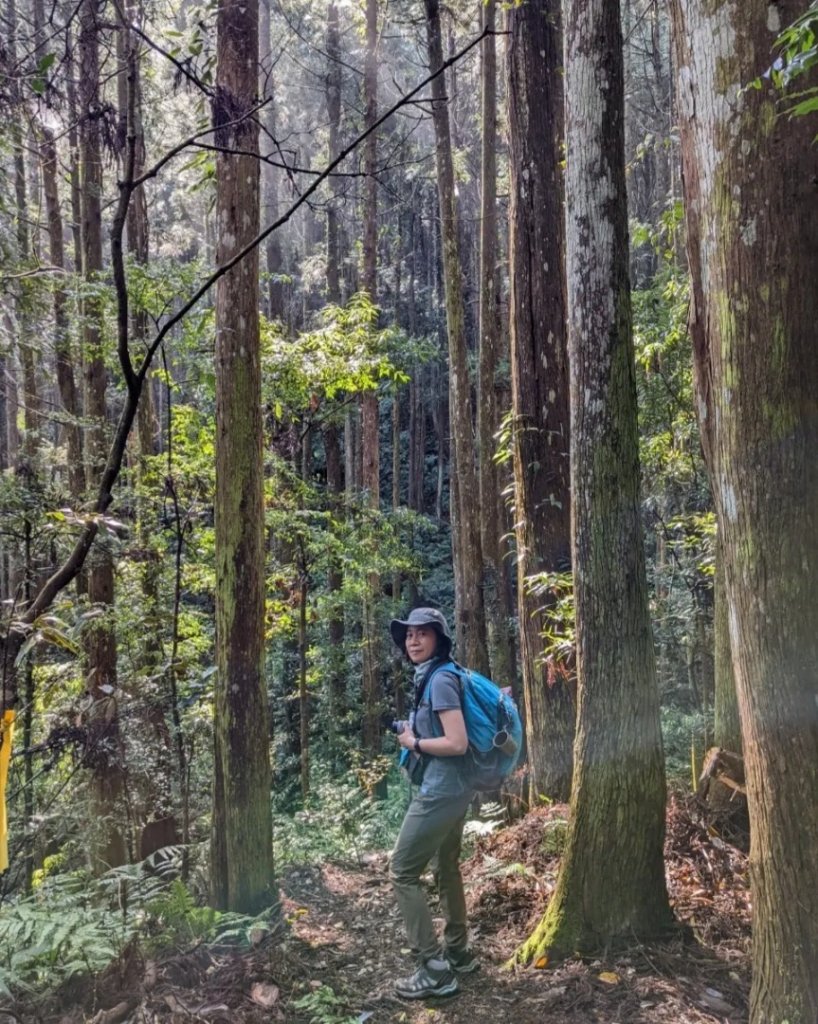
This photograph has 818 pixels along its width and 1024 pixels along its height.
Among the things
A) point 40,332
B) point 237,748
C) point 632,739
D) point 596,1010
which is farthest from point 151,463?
point 596,1010

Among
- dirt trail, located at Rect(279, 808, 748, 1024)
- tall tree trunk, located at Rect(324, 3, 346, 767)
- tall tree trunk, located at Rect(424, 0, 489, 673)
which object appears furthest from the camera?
tall tree trunk, located at Rect(324, 3, 346, 767)

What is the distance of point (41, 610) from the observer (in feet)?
6.57

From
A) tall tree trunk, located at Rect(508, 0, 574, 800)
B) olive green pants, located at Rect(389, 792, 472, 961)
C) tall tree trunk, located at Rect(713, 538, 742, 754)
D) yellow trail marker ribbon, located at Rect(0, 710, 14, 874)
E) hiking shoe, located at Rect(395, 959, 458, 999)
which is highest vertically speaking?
tall tree trunk, located at Rect(508, 0, 574, 800)

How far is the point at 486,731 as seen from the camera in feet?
14.2

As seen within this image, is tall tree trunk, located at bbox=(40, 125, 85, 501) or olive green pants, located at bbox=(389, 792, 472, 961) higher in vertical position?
tall tree trunk, located at bbox=(40, 125, 85, 501)

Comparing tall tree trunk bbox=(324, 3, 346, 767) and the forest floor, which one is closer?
the forest floor

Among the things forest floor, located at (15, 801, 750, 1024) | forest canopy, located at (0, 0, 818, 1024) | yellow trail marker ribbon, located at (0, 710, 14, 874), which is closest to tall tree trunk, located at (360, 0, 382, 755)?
forest canopy, located at (0, 0, 818, 1024)

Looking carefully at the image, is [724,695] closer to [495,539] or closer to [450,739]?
[450,739]

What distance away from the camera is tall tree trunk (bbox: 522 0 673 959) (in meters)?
4.09

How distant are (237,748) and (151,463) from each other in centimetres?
425

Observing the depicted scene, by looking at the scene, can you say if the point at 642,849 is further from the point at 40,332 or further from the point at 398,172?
the point at 398,172

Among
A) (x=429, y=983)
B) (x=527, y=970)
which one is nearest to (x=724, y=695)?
(x=527, y=970)

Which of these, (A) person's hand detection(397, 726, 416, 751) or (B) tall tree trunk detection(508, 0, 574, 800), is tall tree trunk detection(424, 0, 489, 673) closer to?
(B) tall tree trunk detection(508, 0, 574, 800)

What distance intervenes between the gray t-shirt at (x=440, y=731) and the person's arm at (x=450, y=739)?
Result: 0.14 ft
